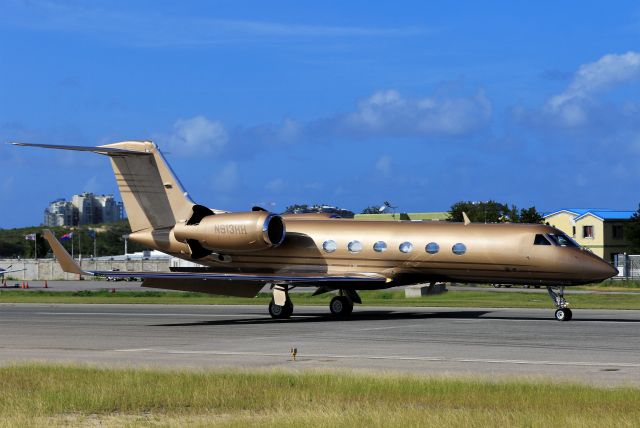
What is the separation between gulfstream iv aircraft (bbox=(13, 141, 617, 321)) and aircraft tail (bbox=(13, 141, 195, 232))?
3 cm

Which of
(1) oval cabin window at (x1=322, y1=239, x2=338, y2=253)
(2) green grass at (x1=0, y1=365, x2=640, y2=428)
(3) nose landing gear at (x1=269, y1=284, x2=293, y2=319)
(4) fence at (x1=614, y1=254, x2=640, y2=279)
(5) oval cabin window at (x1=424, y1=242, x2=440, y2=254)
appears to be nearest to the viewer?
(2) green grass at (x1=0, y1=365, x2=640, y2=428)

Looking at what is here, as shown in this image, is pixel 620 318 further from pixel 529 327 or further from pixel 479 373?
pixel 479 373

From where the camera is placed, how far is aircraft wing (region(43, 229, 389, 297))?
32.3 meters

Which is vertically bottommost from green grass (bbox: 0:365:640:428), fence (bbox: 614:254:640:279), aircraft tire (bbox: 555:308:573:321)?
green grass (bbox: 0:365:640:428)

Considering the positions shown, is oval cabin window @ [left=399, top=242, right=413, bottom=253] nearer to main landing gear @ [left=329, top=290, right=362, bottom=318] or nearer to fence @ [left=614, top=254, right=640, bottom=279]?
main landing gear @ [left=329, top=290, right=362, bottom=318]

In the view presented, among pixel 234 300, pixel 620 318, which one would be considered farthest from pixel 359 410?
pixel 234 300

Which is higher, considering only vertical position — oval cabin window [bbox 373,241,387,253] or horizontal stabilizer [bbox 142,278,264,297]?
oval cabin window [bbox 373,241,387,253]

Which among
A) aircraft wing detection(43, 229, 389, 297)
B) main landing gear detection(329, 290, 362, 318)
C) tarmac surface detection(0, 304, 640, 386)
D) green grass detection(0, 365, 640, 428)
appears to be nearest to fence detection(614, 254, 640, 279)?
tarmac surface detection(0, 304, 640, 386)

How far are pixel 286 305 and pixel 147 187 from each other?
257 inches

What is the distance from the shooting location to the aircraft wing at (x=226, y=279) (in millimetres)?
32344

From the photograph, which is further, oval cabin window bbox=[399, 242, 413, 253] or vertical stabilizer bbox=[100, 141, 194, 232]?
vertical stabilizer bbox=[100, 141, 194, 232]

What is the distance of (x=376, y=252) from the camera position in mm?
33938

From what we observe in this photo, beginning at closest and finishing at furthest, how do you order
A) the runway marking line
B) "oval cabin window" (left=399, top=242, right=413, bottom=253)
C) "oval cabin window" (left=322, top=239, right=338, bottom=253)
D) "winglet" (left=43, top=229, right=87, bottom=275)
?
the runway marking line → "winglet" (left=43, top=229, right=87, bottom=275) → "oval cabin window" (left=399, top=242, right=413, bottom=253) → "oval cabin window" (left=322, top=239, right=338, bottom=253)

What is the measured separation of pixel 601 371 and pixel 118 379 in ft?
27.3
